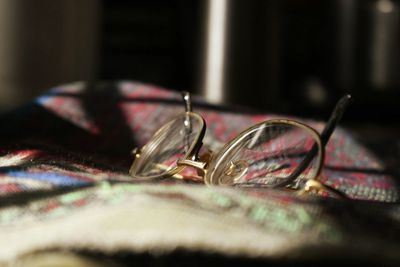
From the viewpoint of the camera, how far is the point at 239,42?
87 centimetres

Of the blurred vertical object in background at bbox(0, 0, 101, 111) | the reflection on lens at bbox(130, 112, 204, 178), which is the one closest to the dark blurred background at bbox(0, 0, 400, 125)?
the blurred vertical object in background at bbox(0, 0, 101, 111)

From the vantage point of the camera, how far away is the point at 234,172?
0.34 meters

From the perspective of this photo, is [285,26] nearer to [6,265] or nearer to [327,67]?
[327,67]

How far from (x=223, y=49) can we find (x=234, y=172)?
0.56 metres

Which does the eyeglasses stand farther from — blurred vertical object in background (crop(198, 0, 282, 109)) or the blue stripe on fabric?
blurred vertical object in background (crop(198, 0, 282, 109))

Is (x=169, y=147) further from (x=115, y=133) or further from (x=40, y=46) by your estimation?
(x=40, y=46)

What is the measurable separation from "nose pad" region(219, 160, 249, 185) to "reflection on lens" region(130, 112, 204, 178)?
3cm

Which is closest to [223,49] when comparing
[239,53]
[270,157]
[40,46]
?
[239,53]

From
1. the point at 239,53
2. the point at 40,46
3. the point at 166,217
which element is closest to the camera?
the point at 166,217

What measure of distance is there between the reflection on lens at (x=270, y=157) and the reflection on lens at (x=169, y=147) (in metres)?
0.03

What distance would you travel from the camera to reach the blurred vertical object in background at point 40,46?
67 cm

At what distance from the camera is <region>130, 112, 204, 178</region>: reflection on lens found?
14.8 inches

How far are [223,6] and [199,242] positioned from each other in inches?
29.2

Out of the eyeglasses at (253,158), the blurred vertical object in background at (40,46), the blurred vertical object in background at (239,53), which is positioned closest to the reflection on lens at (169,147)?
the eyeglasses at (253,158)
